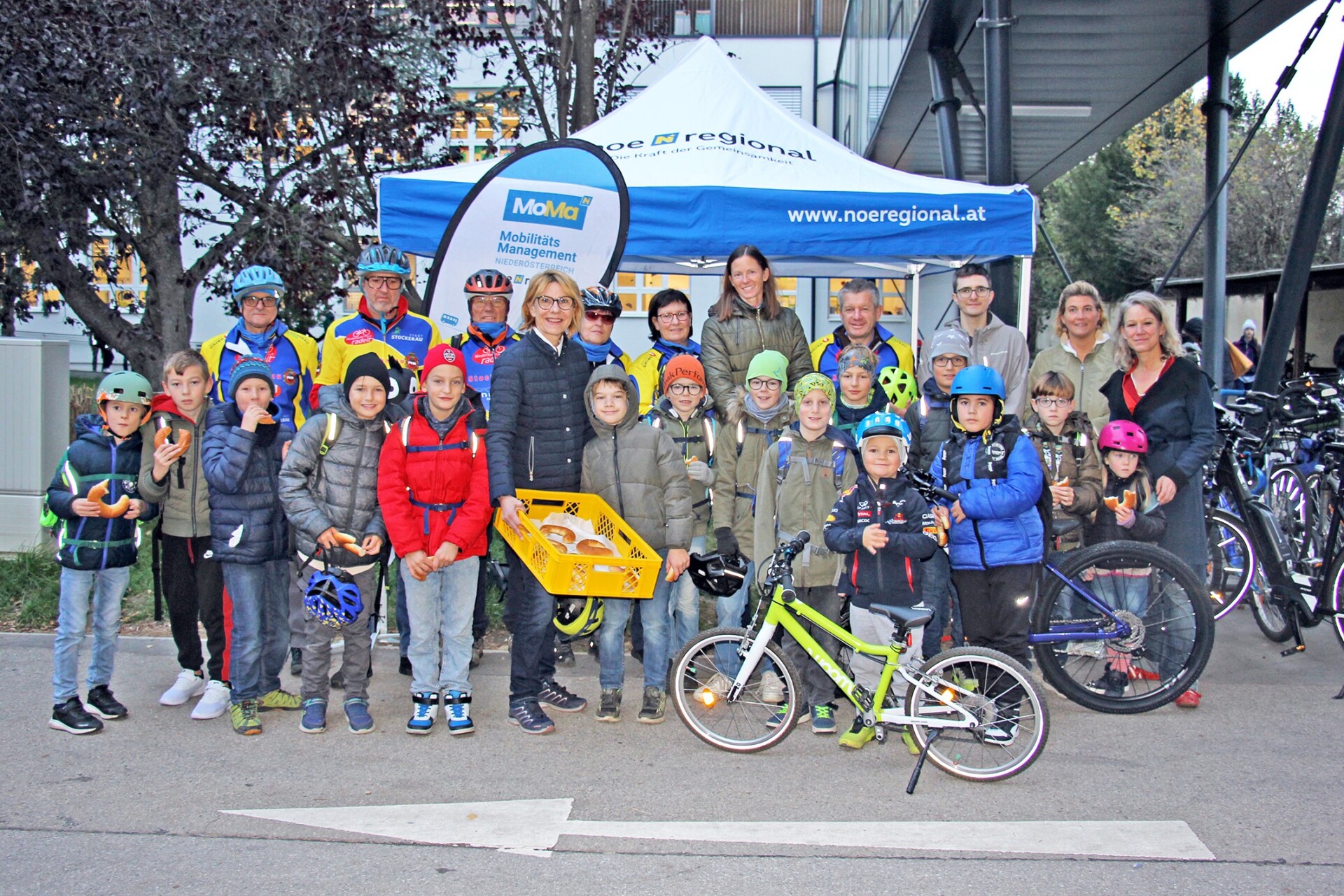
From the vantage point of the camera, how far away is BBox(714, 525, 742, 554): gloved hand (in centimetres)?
541

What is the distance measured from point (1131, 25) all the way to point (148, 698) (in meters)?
9.34

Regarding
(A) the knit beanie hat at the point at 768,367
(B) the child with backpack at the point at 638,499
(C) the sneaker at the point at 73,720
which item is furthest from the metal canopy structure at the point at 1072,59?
(C) the sneaker at the point at 73,720

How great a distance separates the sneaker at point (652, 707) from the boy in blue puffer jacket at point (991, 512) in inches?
58.4

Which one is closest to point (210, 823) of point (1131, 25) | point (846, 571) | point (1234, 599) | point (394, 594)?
point (846, 571)

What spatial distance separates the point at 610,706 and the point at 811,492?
1.40 m

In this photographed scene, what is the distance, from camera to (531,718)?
505cm

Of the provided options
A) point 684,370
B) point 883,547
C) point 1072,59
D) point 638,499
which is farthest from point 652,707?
point 1072,59

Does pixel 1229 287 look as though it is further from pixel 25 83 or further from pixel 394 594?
pixel 25 83

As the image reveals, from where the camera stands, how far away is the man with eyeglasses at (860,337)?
A: 6012mm

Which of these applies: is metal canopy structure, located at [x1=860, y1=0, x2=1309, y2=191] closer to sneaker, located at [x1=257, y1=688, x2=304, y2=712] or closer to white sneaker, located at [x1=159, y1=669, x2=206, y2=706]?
sneaker, located at [x1=257, y1=688, x2=304, y2=712]

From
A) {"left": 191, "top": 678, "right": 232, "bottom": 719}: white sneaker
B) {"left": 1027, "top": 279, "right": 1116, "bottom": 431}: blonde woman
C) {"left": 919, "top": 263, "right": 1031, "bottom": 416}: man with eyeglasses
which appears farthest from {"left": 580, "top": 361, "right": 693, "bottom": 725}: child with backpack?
{"left": 1027, "top": 279, "right": 1116, "bottom": 431}: blonde woman

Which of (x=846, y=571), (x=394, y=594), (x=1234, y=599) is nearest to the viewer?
(x=846, y=571)

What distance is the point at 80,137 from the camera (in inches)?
364

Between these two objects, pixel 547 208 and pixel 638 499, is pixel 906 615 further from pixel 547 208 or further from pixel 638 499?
pixel 547 208
